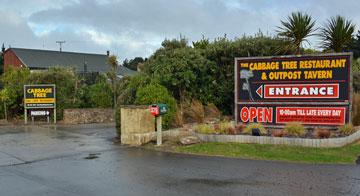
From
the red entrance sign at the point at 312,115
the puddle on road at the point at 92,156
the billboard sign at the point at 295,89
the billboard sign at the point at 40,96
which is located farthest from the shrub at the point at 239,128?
the billboard sign at the point at 40,96

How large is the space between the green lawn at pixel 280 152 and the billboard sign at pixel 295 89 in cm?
223

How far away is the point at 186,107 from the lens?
17641 mm

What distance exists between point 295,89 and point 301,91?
0.22 meters

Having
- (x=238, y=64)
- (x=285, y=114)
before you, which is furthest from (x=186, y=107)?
(x=285, y=114)

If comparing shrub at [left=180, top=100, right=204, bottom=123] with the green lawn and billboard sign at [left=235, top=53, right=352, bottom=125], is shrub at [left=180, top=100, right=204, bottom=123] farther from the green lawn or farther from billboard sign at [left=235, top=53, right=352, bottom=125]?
the green lawn

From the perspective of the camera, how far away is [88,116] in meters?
23.7

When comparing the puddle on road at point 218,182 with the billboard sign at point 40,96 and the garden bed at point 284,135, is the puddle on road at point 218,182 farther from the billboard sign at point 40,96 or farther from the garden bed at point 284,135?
the billboard sign at point 40,96

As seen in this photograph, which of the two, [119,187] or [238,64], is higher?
[238,64]

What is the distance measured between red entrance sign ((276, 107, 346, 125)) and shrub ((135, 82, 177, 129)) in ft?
12.8

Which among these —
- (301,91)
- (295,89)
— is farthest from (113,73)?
(301,91)

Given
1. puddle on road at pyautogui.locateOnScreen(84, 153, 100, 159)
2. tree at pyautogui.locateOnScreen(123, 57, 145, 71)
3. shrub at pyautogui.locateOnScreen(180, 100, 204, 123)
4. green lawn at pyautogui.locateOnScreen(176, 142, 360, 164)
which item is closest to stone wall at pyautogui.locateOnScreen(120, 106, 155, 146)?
puddle on road at pyautogui.locateOnScreen(84, 153, 100, 159)

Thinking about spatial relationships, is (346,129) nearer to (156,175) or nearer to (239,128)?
(239,128)

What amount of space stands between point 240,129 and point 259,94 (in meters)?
1.91

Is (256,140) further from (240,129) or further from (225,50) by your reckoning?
(225,50)
